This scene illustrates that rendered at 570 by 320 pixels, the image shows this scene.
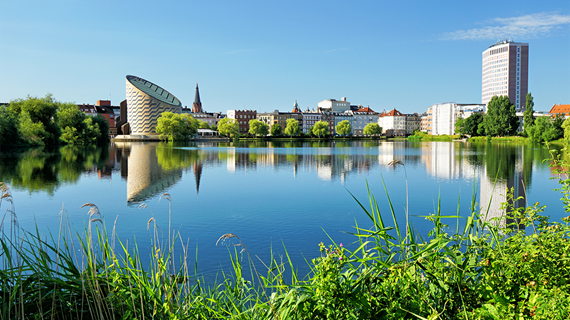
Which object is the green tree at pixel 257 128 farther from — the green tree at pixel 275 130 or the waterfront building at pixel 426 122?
the waterfront building at pixel 426 122

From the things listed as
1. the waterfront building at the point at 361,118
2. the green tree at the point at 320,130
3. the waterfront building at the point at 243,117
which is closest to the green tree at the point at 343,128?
the green tree at the point at 320,130

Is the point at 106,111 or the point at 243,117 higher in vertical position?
the point at 106,111

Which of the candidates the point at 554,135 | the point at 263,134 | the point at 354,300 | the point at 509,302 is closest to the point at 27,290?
the point at 354,300

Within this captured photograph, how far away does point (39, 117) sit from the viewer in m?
55.5

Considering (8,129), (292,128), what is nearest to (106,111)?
(292,128)

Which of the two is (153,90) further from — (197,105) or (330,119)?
(330,119)

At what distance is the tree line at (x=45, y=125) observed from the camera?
151 feet

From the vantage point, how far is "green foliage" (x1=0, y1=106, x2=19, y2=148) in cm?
4381

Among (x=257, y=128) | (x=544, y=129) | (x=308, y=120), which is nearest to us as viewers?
(x=544, y=129)

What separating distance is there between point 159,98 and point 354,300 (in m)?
118

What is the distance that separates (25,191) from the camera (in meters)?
16.4

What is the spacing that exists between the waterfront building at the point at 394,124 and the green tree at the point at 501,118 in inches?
3097

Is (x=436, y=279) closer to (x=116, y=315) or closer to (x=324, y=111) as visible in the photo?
(x=116, y=315)

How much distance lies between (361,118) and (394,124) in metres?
13.0
